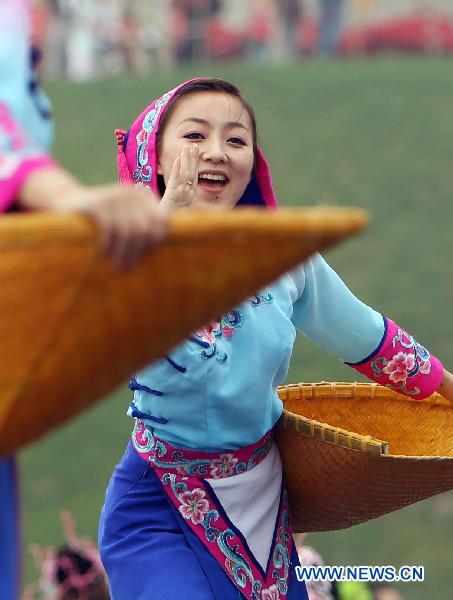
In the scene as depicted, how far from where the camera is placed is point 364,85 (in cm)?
1155

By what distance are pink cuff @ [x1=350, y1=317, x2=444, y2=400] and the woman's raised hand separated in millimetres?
656

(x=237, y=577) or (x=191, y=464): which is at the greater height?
(x=191, y=464)

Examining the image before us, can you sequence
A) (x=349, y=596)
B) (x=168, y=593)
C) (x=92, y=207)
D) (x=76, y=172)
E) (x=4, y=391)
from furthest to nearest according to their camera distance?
(x=76, y=172), (x=349, y=596), (x=168, y=593), (x=4, y=391), (x=92, y=207)

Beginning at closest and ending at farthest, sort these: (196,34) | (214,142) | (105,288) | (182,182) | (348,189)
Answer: (105,288) → (182,182) → (214,142) → (348,189) → (196,34)

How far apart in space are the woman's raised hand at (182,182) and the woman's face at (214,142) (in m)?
0.15

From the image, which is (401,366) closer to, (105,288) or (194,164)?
(194,164)

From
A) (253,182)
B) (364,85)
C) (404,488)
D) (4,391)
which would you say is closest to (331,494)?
(404,488)

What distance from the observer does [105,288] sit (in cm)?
187

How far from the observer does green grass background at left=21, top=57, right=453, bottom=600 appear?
7.27 metres

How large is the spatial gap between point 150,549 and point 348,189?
7.69 metres

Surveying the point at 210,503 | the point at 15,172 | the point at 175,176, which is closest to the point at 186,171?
the point at 175,176

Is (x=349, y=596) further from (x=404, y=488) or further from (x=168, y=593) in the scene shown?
(x=168, y=593)

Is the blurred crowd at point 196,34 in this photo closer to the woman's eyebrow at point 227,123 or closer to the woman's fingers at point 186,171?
Answer: the woman's eyebrow at point 227,123

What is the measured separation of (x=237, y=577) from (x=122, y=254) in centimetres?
133
